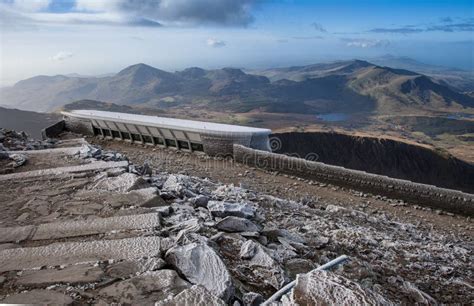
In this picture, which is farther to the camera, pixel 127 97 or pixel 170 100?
pixel 127 97

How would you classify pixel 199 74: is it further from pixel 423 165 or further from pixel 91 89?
pixel 423 165

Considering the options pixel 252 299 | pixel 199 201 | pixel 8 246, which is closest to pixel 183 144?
pixel 199 201

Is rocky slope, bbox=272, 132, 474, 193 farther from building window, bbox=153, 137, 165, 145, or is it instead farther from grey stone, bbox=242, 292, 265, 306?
grey stone, bbox=242, 292, 265, 306

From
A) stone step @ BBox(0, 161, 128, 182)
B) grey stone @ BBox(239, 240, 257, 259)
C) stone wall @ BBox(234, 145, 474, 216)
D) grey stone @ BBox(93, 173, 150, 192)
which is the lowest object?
stone wall @ BBox(234, 145, 474, 216)

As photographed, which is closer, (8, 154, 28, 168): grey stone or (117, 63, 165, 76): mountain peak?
(8, 154, 28, 168): grey stone

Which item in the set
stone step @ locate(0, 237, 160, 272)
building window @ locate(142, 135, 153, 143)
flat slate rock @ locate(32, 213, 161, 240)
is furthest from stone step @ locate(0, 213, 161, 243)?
building window @ locate(142, 135, 153, 143)

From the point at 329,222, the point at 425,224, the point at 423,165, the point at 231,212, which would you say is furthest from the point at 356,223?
the point at 423,165

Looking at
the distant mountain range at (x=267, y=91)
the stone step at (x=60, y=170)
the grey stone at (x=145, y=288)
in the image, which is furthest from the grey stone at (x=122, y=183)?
the distant mountain range at (x=267, y=91)
